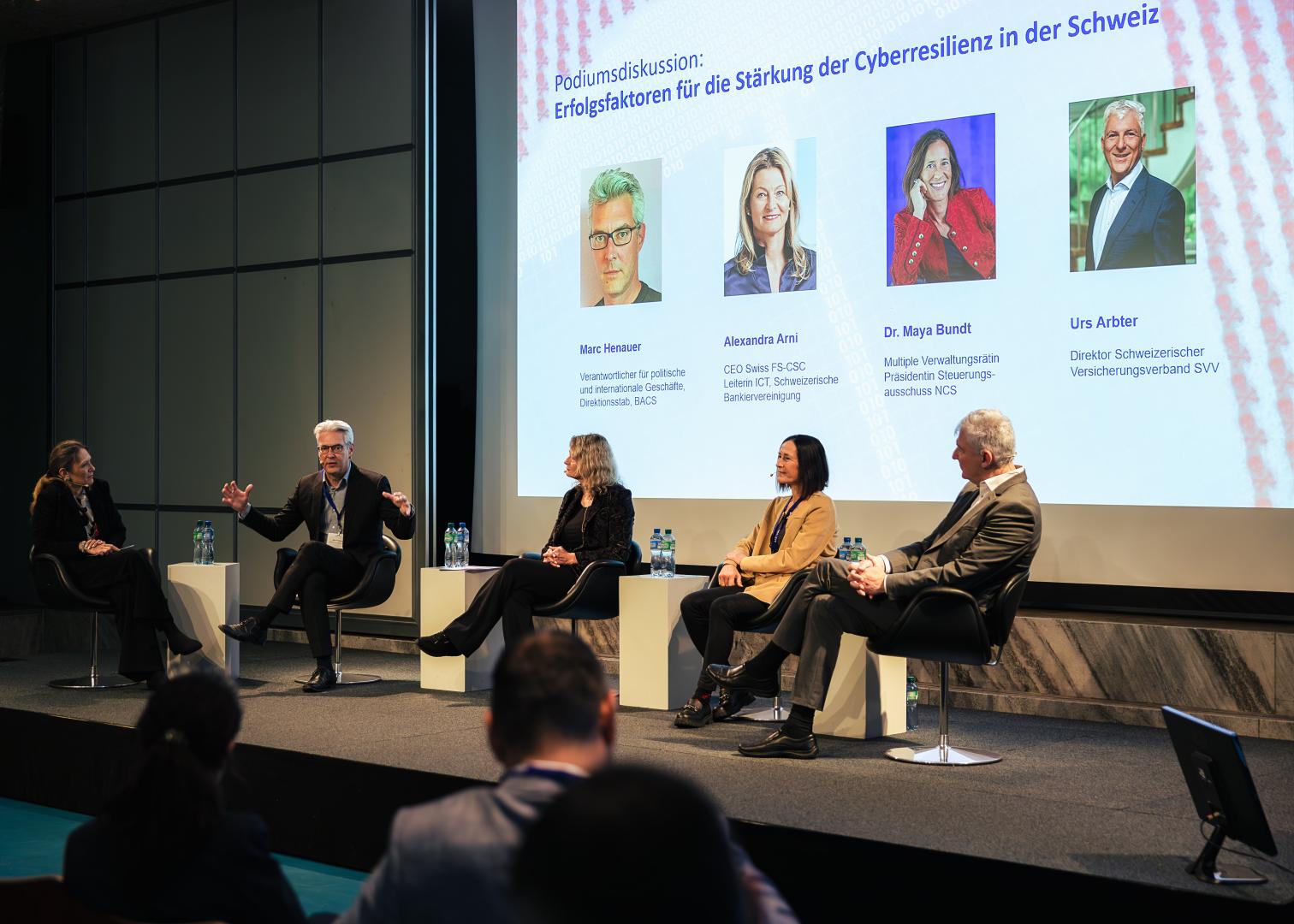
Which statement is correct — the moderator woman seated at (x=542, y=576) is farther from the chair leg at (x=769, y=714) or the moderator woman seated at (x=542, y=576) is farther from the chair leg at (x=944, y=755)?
the chair leg at (x=944, y=755)

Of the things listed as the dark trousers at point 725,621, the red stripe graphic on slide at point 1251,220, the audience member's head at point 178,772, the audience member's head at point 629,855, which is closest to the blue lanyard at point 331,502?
the dark trousers at point 725,621

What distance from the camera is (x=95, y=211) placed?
8500mm

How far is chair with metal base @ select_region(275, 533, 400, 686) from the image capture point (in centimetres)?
575

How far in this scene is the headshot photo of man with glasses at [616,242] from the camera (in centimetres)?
644

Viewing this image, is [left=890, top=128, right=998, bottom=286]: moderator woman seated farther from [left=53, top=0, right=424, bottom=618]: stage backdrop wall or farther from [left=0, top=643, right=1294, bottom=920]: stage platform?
[left=53, top=0, right=424, bottom=618]: stage backdrop wall

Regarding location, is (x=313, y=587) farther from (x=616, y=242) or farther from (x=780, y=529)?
(x=616, y=242)

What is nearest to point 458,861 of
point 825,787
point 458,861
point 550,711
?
point 458,861

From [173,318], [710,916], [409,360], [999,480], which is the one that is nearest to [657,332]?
[409,360]

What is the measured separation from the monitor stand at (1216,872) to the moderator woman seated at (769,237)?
3.37 meters

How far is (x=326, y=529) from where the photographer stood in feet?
19.6

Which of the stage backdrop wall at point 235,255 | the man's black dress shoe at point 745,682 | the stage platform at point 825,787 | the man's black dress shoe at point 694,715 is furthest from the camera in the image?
the stage backdrop wall at point 235,255

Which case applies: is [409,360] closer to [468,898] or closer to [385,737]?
[385,737]

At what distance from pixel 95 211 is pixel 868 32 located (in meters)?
5.24

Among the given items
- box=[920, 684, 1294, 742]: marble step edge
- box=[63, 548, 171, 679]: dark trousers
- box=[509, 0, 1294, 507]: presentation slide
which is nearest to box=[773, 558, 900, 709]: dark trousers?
box=[920, 684, 1294, 742]: marble step edge
